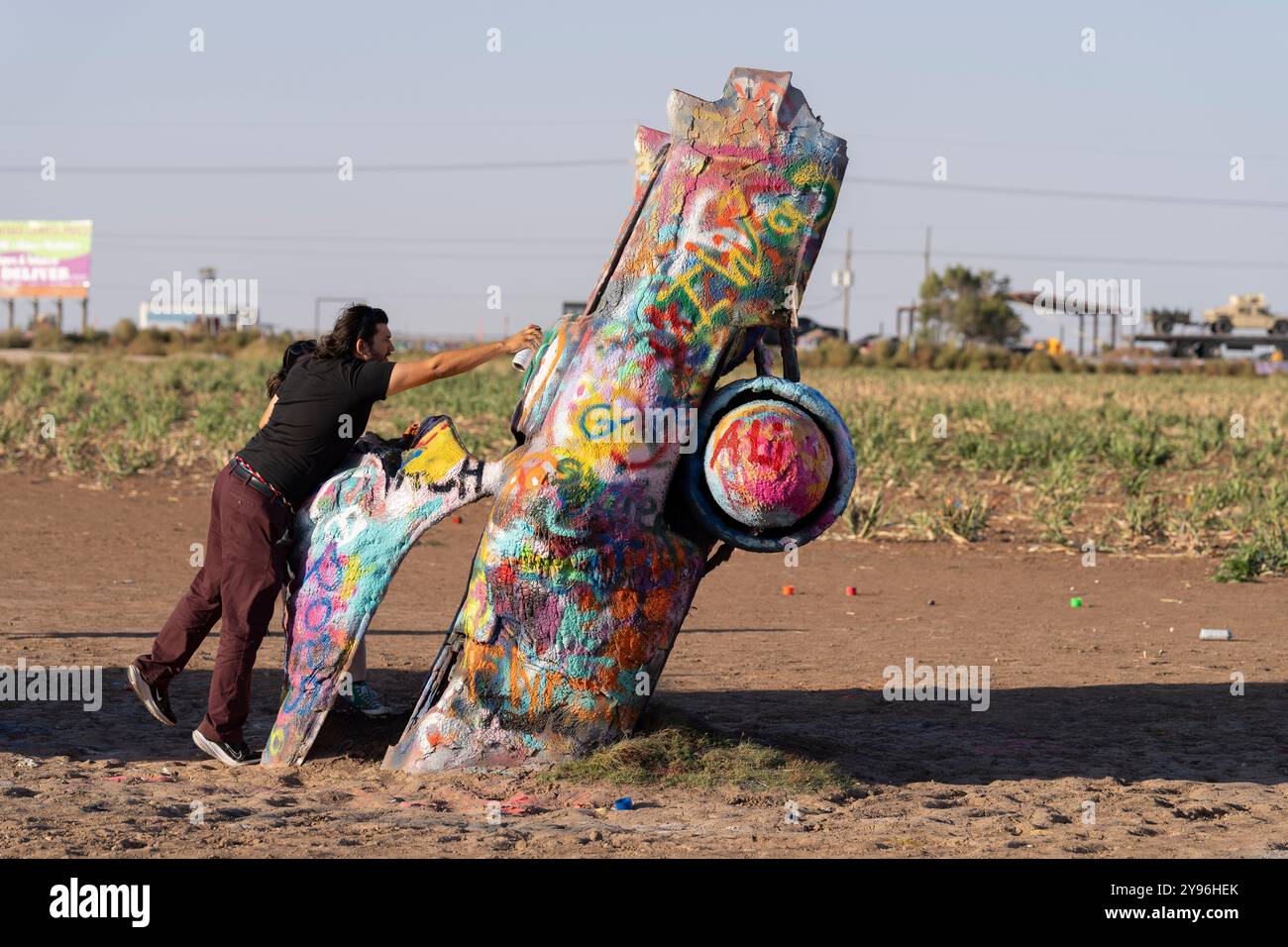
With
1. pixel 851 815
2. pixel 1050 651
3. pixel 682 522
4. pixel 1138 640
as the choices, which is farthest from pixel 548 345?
pixel 1138 640

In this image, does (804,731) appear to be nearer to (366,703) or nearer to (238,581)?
(366,703)

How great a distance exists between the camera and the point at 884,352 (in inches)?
Result: 1992

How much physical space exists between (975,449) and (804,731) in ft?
39.8

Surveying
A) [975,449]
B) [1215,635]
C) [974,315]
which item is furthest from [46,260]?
[1215,635]

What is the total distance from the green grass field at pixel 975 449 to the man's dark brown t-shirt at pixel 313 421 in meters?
8.48

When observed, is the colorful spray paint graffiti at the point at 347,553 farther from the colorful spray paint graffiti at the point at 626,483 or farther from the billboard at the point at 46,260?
the billboard at the point at 46,260

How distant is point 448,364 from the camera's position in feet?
20.8

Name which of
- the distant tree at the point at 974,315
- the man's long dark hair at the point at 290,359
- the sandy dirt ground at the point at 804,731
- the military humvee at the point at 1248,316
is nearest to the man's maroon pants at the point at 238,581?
the sandy dirt ground at the point at 804,731

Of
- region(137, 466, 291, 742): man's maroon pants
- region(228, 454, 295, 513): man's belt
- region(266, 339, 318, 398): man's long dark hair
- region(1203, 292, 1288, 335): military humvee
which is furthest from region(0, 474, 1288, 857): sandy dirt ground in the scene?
region(1203, 292, 1288, 335): military humvee

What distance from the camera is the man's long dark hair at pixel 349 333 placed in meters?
6.59

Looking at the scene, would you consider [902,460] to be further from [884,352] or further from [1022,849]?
[884,352]

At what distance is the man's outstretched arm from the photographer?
6289 mm

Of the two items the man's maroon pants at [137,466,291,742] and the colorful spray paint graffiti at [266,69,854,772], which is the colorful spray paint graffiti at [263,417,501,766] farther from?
the man's maroon pants at [137,466,291,742]
